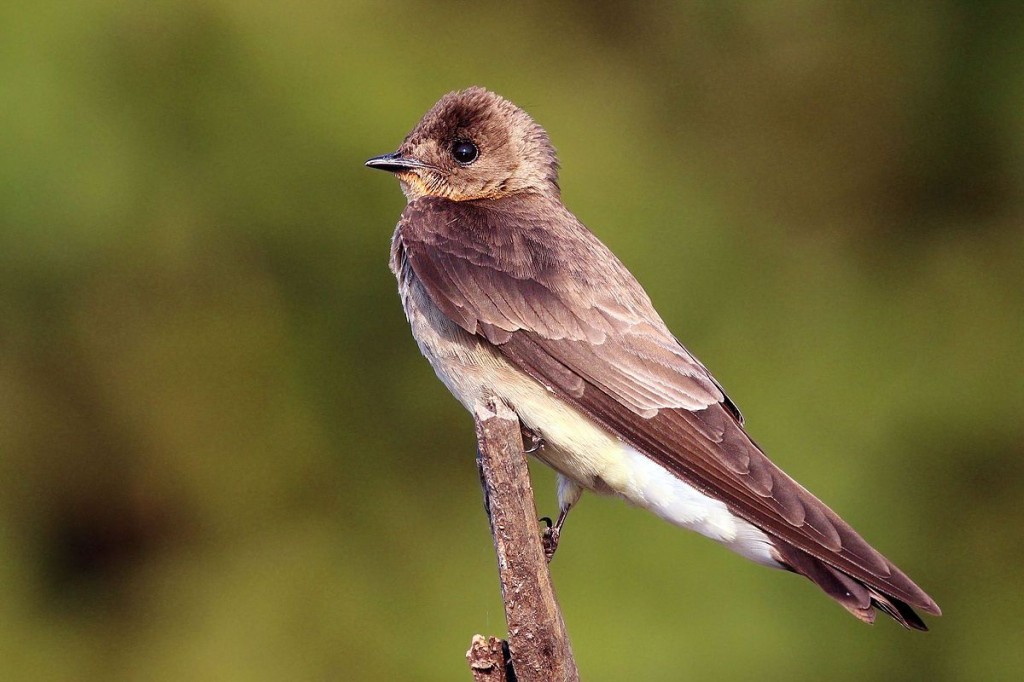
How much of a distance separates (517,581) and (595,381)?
881 mm

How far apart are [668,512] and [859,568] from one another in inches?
28.9

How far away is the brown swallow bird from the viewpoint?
3.94 meters

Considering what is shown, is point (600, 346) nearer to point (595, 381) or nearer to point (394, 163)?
point (595, 381)

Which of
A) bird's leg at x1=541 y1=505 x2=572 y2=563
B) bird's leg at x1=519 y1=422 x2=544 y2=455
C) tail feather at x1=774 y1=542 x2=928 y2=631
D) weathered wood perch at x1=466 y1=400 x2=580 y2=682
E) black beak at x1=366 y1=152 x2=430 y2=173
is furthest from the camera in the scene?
black beak at x1=366 y1=152 x2=430 y2=173

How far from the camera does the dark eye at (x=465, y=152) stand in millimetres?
5016

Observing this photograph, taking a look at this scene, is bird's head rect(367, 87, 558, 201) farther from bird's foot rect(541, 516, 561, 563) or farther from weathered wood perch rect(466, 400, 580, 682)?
weathered wood perch rect(466, 400, 580, 682)

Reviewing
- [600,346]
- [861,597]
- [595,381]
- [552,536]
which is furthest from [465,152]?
[861,597]

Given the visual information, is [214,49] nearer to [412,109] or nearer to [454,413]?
[412,109]

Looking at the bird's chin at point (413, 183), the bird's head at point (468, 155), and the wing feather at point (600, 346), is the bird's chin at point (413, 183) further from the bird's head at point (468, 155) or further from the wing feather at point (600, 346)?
the wing feather at point (600, 346)

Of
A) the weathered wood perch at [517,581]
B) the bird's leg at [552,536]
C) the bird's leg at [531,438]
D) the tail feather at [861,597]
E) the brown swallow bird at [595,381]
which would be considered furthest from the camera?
the bird's leg at [552,536]

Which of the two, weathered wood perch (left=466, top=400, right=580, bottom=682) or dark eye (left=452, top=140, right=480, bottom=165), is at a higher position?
dark eye (left=452, top=140, right=480, bottom=165)

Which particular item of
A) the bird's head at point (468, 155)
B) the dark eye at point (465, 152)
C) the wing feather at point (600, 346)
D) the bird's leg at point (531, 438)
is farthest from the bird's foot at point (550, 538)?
the dark eye at point (465, 152)

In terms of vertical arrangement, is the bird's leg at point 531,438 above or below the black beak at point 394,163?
below

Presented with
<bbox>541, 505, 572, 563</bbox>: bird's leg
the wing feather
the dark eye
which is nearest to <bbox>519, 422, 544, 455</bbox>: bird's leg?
the wing feather
